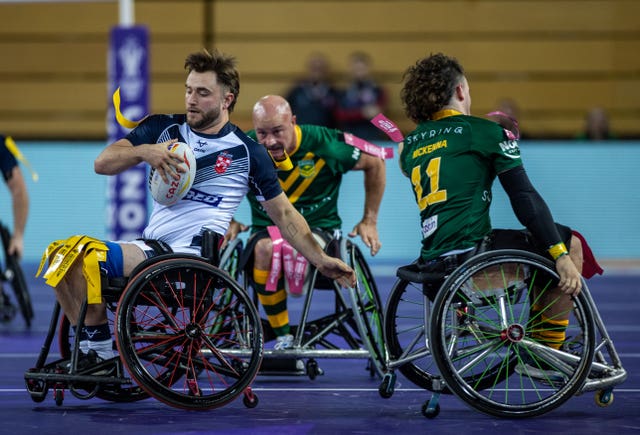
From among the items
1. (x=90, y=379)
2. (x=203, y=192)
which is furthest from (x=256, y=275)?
(x=90, y=379)

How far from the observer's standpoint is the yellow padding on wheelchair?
4.12m

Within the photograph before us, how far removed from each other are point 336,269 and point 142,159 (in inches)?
35.2

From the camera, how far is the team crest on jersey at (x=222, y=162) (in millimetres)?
4496

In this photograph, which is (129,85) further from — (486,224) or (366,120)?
(486,224)

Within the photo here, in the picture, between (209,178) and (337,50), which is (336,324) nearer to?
(209,178)

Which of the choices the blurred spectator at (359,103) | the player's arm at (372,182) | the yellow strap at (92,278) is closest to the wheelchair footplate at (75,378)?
the yellow strap at (92,278)

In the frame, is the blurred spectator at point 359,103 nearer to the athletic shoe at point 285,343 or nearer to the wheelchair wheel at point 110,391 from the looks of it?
the athletic shoe at point 285,343

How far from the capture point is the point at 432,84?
14.5ft

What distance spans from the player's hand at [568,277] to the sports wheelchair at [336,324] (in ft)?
3.85

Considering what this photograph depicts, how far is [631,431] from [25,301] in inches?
169

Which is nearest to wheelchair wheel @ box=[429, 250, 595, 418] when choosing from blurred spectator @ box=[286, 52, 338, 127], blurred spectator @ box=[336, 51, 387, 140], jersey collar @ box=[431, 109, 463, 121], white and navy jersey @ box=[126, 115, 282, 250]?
jersey collar @ box=[431, 109, 463, 121]

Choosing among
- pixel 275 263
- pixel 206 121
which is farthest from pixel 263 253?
pixel 206 121

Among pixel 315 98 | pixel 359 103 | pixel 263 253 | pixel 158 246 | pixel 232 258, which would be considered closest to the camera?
pixel 158 246

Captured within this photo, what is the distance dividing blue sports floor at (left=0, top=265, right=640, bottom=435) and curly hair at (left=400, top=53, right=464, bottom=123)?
1.20 m
